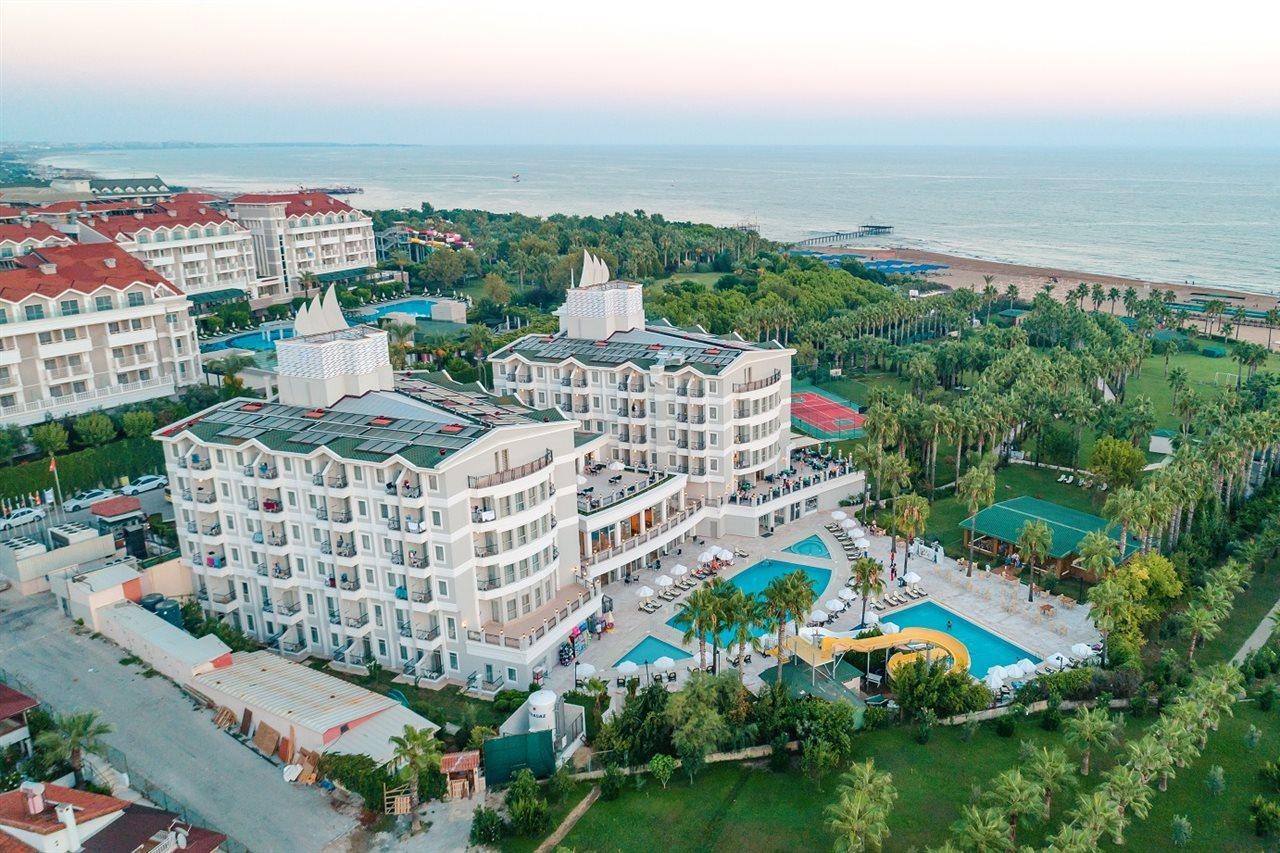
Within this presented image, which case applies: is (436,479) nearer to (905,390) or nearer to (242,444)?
(242,444)

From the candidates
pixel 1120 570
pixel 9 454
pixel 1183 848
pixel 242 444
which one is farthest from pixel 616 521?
pixel 9 454

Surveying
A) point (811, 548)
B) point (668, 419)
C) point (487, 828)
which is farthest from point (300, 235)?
point (487, 828)

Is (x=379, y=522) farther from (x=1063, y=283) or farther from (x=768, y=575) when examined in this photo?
(x=1063, y=283)

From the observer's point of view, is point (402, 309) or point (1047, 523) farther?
point (402, 309)

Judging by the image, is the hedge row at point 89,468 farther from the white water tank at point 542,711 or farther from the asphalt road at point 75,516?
the white water tank at point 542,711

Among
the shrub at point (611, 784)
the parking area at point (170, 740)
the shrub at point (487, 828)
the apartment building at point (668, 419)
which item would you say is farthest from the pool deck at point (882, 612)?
the parking area at point (170, 740)

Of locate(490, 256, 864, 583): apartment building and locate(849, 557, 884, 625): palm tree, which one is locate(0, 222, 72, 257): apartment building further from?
locate(849, 557, 884, 625): palm tree
